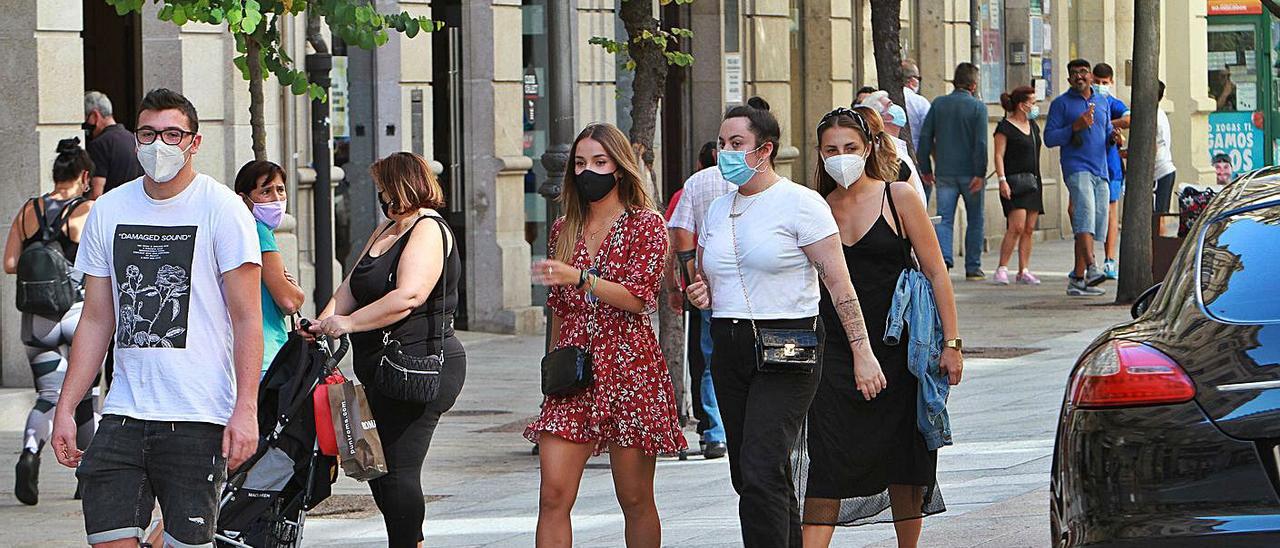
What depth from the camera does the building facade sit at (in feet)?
44.7

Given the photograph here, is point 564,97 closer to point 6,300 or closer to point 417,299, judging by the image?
point 6,300

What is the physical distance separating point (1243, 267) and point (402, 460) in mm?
3154

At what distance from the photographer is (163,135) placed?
614 centimetres

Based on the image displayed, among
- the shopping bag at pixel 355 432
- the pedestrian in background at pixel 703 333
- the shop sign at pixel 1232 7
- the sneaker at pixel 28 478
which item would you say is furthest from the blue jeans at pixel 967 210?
the shop sign at pixel 1232 7

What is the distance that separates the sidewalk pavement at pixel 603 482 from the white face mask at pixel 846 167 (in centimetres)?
151

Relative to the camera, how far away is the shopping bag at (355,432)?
6.84 m

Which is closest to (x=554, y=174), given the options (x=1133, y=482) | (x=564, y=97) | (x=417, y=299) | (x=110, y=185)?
(x=564, y=97)

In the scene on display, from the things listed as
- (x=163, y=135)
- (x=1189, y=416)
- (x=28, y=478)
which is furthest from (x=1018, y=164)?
(x=1189, y=416)

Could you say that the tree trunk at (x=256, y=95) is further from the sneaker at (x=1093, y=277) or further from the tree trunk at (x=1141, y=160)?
the sneaker at (x=1093, y=277)

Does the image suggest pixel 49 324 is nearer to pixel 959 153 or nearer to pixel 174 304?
pixel 174 304

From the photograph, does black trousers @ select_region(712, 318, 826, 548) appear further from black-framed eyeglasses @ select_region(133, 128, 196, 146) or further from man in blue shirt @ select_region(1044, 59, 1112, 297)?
man in blue shirt @ select_region(1044, 59, 1112, 297)

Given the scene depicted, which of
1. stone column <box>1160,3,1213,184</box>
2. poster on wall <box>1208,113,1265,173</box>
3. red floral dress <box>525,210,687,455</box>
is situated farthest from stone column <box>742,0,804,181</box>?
red floral dress <box>525,210,687,455</box>

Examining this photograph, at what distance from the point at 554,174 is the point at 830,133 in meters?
6.10

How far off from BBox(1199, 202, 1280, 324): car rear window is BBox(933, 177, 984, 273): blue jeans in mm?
15937
